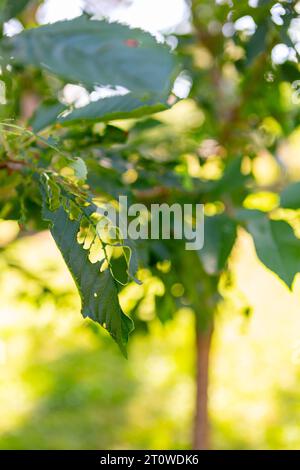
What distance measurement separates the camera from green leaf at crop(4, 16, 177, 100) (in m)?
0.48

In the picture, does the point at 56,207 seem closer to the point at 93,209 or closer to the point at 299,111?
the point at 93,209

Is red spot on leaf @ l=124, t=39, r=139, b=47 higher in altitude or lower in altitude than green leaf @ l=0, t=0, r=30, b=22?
lower

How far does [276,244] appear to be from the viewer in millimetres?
577

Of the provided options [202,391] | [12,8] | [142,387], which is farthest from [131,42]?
[142,387]

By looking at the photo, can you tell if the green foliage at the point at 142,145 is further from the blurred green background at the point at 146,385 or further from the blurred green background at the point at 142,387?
the blurred green background at the point at 142,387

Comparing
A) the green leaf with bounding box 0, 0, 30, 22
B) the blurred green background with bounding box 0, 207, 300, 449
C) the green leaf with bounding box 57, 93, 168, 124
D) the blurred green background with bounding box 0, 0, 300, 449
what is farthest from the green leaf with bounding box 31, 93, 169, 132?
the blurred green background with bounding box 0, 207, 300, 449

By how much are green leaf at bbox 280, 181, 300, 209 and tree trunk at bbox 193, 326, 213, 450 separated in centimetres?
60

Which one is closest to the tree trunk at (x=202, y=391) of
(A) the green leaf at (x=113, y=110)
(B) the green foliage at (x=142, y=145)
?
(B) the green foliage at (x=142, y=145)

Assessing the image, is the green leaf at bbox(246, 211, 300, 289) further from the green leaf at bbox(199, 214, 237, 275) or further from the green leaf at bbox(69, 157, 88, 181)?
the green leaf at bbox(69, 157, 88, 181)

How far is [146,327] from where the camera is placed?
3.05 ft

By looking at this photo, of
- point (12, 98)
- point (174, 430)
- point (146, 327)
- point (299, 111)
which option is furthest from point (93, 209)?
point (174, 430)

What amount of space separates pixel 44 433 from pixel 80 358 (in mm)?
511

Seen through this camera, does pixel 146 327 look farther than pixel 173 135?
No

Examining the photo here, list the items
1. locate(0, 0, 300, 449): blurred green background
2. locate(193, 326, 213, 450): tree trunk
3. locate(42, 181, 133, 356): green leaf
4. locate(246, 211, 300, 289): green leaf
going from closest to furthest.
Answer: locate(42, 181, 133, 356): green leaf
locate(246, 211, 300, 289): green leaf
locate(193, 326, 213, 450): tree trunk
locate(0, 0, 300, 449): blurred green background
